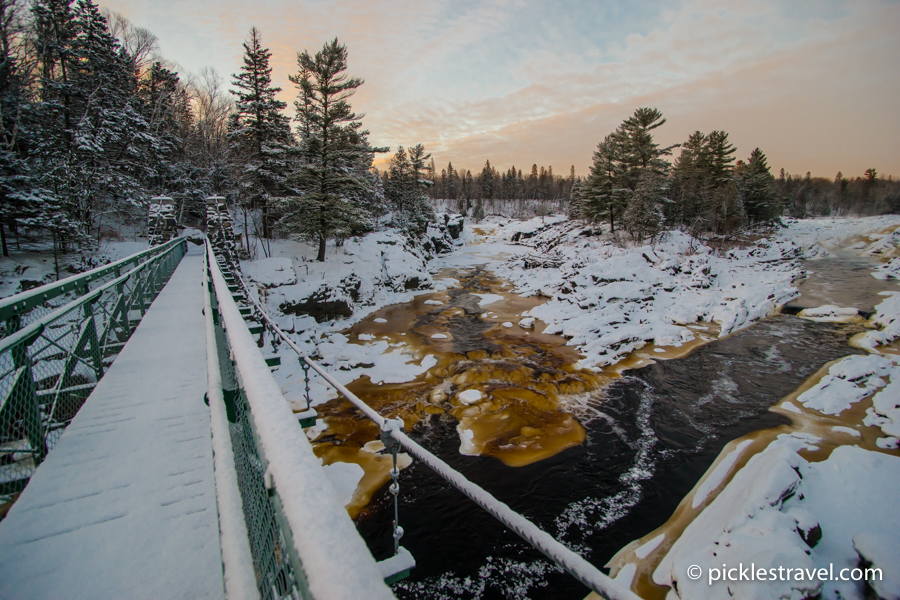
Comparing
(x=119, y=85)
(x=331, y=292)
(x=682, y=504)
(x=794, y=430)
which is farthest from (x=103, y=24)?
(x=794, y=430)

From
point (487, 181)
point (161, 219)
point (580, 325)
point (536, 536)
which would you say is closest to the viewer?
point (536, 536)

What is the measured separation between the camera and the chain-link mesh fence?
3.53 feet

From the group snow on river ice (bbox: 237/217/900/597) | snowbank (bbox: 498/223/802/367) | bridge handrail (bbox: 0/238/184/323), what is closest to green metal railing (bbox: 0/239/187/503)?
bridge handrail (bbox: 0/238/184/323)

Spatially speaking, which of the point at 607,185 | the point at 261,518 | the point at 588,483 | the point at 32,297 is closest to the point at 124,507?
the point at 261,518

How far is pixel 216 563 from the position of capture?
215cm

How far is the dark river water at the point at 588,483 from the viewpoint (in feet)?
20.8

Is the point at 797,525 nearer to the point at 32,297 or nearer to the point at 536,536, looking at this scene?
the point at 536,536

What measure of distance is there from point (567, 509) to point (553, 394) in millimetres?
4523

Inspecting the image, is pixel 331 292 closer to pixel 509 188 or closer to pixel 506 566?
pixel 506 566

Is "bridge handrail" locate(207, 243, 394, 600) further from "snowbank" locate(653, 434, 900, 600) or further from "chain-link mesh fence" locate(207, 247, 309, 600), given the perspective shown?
"snowbank" locate(653, 434, 900, 600)

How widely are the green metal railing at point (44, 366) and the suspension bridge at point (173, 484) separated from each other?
0.02m

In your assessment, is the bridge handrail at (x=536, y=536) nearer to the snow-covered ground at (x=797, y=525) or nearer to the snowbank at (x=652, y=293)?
the snow-covered ground at (x=797, y=525)

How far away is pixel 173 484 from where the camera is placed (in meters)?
2.74

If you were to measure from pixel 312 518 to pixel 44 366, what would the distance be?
4.99 meters
